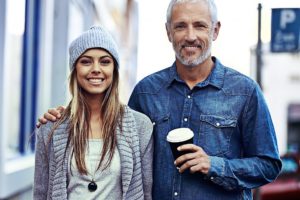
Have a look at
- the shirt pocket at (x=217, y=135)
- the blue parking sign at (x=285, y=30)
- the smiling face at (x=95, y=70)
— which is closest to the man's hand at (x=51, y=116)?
the smiling face at (x=95, y=70)

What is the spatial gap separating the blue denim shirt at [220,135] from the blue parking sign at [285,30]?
6.46 m

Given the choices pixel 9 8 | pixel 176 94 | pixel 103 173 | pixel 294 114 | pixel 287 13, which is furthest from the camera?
pixel 294 114

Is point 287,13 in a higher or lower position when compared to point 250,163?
higher

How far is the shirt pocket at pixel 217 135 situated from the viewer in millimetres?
2932

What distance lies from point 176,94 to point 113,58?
1.07 feet

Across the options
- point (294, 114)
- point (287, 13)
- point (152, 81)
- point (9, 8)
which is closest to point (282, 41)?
point (287, 13)

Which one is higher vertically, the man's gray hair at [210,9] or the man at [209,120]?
the man's gray hair at [210,9]

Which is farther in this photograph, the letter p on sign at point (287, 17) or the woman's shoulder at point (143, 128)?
the letter p on sign at point (287, 17)

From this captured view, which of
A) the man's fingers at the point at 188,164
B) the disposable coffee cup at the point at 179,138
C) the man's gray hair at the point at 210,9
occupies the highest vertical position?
the man's gray hair at the point at 210,9

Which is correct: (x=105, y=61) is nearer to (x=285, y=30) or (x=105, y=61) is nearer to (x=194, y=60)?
(x=194, y=60)

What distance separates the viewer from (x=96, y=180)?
2844 millimetres

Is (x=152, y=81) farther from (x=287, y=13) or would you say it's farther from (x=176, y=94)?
(x=287, y=13)

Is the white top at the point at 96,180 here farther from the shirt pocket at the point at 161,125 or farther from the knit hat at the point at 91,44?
the knit hat at the point at 91,44

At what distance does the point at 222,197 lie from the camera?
9.71 ft
